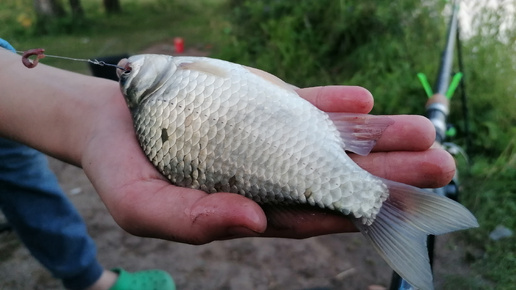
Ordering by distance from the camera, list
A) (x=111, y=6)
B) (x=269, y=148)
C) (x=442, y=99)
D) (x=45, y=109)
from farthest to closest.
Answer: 1. (x=111, y=6)
2. (x=442, y=99)
3. (x=45, y=109)
4. (x=269, y=148)

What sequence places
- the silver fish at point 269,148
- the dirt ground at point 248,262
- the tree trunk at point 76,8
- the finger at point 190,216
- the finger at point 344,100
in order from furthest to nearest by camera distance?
the tree trunk at point 76,8, the dirt ground at point 248,262, the finger at point 344,100, the silver fish at point 269,148, the finger at point 190,216

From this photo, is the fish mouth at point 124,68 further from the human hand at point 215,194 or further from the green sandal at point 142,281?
the green sandal at point 142,281

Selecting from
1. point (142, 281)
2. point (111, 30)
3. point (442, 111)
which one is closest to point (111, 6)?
point (111, 30)

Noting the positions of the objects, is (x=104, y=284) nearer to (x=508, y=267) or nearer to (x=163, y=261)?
(x=163, y=261)

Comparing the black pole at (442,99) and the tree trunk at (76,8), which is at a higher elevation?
the black pole at (442,99)

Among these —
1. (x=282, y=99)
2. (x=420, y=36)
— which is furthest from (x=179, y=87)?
(x=420, y=36)

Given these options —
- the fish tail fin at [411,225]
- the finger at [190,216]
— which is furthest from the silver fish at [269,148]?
the finger at [190,216]

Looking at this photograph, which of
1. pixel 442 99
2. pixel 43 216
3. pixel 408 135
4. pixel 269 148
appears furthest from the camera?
pixel 442 99

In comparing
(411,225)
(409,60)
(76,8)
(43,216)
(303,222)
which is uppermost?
(411,225)

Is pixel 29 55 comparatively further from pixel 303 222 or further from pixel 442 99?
pixel 442 99
